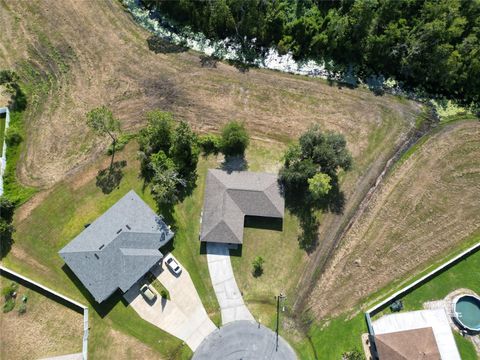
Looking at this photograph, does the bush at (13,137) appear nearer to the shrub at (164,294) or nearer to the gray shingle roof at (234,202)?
the gray shingle roof at (234,202)

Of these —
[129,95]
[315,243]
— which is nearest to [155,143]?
[129,95]

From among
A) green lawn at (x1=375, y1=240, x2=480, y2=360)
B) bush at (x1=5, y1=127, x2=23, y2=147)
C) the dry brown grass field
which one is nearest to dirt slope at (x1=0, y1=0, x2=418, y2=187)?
the dry brown grass field

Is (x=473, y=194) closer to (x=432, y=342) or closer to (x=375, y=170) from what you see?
(x=375, y=170)

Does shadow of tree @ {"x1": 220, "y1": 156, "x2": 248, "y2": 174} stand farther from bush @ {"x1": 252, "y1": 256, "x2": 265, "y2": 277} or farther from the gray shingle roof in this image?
bush @ {"x1": 252, "y1": 256, "x2": 265, "y2": 277}

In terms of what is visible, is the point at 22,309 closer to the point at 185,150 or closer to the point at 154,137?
the point at 154,137

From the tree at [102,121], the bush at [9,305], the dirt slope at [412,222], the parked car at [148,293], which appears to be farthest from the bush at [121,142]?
the dirt slope at [412,222]

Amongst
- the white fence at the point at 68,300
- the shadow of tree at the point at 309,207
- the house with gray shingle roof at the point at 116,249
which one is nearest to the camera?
the white fence at the point at 68,300
